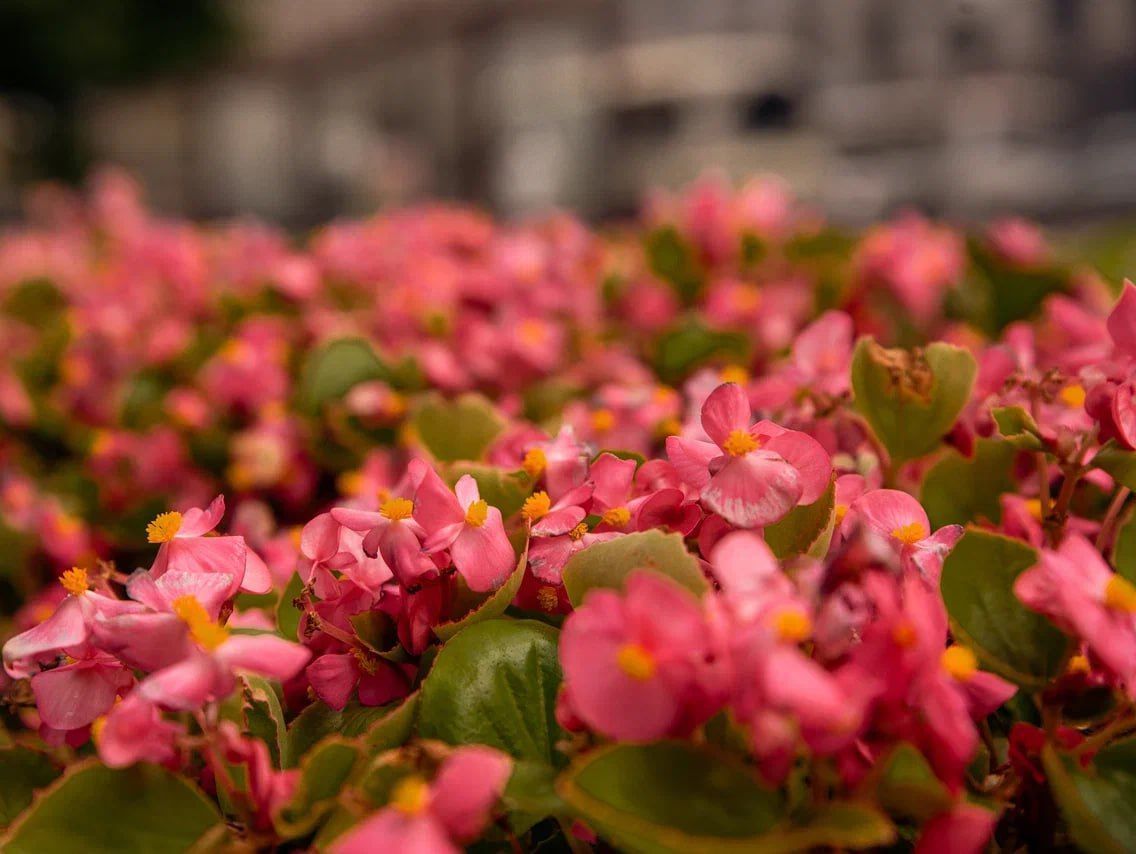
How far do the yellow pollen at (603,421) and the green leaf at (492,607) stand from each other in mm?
259

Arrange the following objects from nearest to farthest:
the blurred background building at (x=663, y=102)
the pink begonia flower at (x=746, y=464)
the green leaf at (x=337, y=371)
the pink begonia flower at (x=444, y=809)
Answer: the pink begonia flower at (x=444, y=809) → the pink begonia flower at (x=746, y=464) → the green leaf at (x=337, y=371) → the blurred background building at (x=663, y=102)

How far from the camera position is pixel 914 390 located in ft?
1.62

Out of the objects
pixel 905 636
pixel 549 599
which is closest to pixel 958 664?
pixel 905 636

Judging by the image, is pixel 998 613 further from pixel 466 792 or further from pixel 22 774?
pixel 22 774

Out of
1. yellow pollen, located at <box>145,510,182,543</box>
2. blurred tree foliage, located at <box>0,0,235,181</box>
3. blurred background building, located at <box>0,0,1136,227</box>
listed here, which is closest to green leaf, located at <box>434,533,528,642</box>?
yellow pollen, located at <box>145,510,182,543</box>

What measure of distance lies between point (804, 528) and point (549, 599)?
0.10 m

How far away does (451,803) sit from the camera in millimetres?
278

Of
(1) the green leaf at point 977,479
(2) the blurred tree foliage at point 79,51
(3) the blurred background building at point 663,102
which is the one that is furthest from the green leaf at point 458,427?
(2) the blurred tree foliage at point 79,51

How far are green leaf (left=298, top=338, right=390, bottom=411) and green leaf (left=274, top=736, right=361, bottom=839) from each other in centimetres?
49

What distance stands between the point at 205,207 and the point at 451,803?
9126 mm

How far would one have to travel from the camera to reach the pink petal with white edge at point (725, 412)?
40cm

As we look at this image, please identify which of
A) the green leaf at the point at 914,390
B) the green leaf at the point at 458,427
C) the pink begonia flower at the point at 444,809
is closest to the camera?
the pink begonia flower at the point at 444,809

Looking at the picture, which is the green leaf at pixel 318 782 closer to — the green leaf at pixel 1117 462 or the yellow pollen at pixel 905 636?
the yellow pollen at pixel 905 636

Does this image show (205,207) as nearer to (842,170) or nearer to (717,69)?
(717,69)
